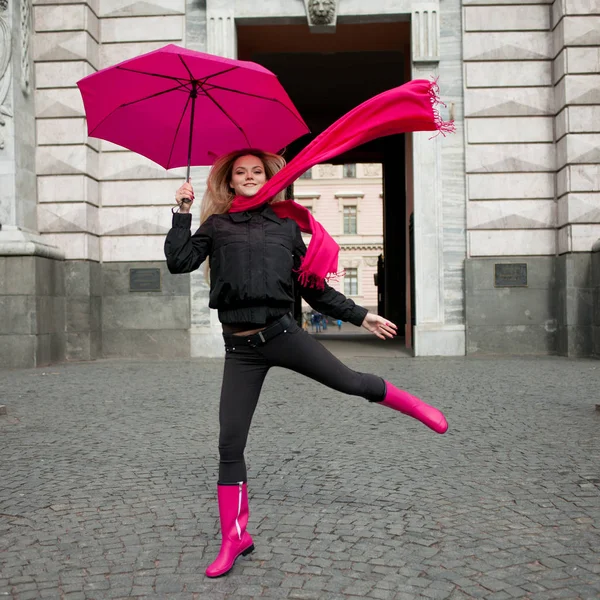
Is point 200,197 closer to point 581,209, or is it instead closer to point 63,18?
point 63,18

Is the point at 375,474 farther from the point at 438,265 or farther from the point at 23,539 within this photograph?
the point at 438,265

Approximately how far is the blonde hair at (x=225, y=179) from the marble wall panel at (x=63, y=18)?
10.4 metres

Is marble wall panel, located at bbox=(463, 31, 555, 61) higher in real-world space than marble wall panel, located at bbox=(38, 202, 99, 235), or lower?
higher

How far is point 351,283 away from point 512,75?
45.0 metres

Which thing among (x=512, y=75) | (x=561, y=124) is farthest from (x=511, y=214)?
(x=512, y=75)

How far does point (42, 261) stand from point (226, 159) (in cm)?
893

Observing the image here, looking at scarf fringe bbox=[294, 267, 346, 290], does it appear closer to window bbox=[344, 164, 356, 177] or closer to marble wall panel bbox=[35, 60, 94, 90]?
marble wall panel bbox=[35, 60, 94, 90]

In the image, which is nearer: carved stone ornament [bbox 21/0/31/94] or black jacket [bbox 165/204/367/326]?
A: black jacket [bbox 165/204/367/326]

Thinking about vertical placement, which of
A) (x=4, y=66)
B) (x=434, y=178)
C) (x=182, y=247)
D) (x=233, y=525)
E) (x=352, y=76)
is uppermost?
(x=352, y=76)

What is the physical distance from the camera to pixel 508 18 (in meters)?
12.8

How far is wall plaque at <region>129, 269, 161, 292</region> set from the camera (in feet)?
42.2

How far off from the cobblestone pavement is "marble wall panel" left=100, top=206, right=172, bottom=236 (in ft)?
19.2

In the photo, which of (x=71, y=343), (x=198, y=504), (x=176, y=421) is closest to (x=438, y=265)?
(x=71, y=343)

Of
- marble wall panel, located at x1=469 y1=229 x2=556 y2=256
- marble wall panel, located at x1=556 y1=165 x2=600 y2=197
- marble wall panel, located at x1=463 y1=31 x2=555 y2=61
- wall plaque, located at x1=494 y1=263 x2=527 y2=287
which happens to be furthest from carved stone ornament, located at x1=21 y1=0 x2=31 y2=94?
marble wall panel, located at x1=556 y1=165 x2=600 y2=197
